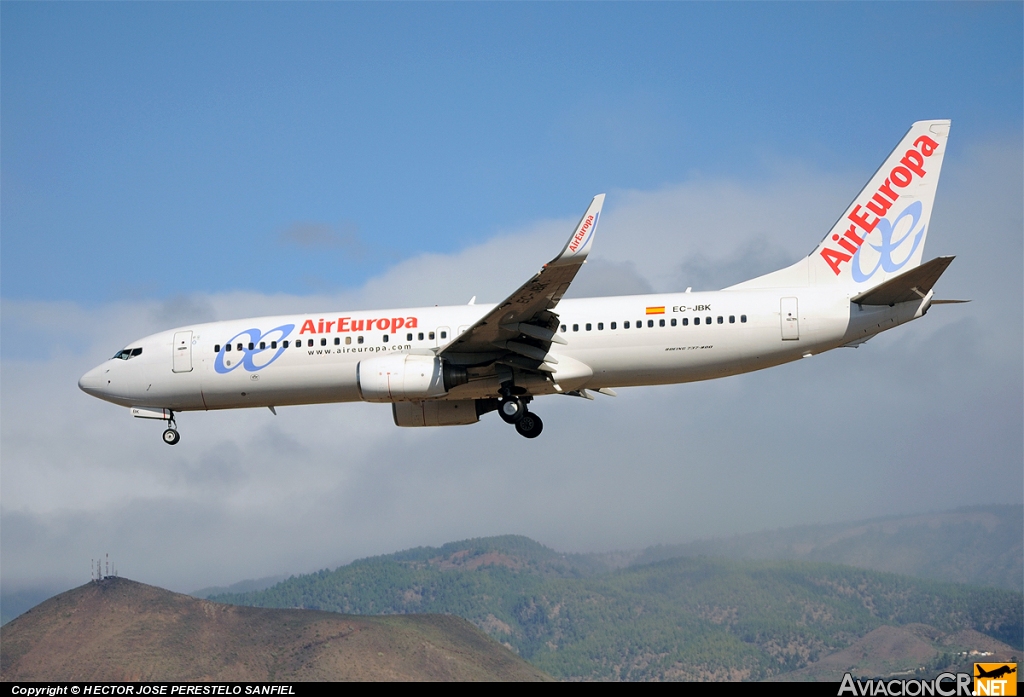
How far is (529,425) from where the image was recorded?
1342 inches

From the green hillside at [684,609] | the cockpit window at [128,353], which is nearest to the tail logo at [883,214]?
the cockpit window at [128,353]

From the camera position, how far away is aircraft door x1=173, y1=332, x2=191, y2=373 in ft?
116

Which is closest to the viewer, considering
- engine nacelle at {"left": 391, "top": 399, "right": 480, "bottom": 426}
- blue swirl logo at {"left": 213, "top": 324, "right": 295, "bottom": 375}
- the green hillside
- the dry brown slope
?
blue swirl logo at {"left": 213, "top": 324, "right": 295, "bottom": 375}

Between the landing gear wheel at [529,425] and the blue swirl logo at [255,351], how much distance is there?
24.9ft

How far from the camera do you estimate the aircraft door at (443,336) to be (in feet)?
110

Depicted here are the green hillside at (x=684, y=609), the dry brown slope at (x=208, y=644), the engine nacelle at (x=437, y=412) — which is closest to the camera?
the engine nacelle at (x=437, y=412)

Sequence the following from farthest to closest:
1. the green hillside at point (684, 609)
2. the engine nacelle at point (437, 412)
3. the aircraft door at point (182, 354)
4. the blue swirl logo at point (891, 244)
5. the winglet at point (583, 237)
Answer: the green hillside at point (684, 609) → the engine nacelle at point (437, 412) → the aircraft door at point (182, 354) → the blue swirl logo at point (891, 244) → the winglet at point (583, 237)

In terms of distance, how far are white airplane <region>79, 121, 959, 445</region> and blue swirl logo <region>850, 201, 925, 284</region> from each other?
1.7 inches

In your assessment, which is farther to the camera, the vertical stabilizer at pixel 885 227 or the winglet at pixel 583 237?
the vertical stabilizer at pixel 885 227

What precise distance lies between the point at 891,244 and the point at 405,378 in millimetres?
15239

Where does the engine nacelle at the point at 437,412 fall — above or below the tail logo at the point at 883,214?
below

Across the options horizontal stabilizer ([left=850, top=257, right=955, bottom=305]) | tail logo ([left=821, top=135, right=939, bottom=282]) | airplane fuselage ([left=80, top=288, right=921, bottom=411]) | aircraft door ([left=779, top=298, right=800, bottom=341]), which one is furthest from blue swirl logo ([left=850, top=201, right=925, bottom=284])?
aircraft door ([left=779, top=298, right=800, bottom=341])

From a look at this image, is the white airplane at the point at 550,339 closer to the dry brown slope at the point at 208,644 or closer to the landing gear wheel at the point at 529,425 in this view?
the landing gear wheel at the point at 529,425

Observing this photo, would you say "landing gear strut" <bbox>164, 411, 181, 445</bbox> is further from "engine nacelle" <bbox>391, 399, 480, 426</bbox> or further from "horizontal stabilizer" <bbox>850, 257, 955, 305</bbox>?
"horizontal stabilizer" <bbox>850, 257, 955, 305</bbox>
